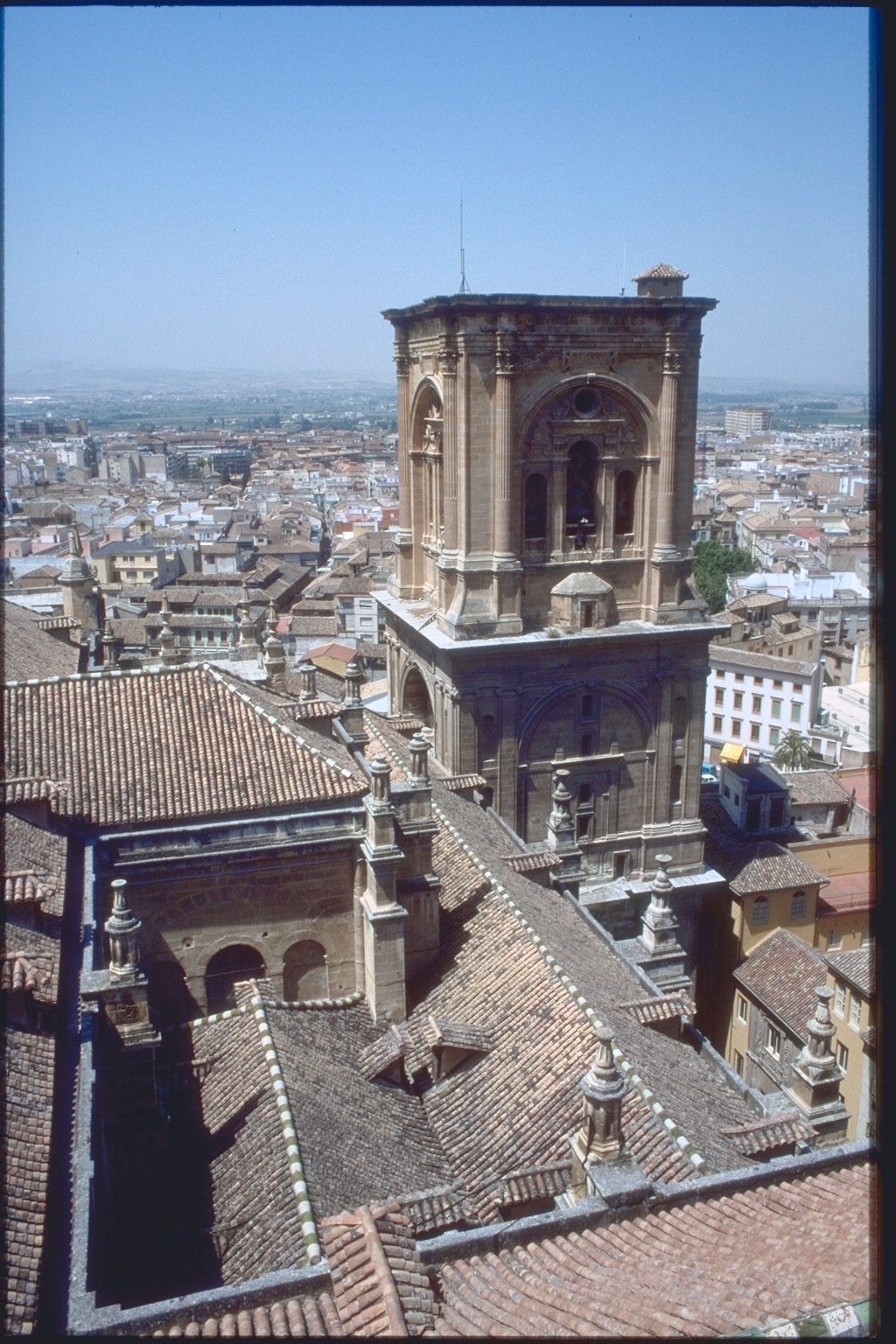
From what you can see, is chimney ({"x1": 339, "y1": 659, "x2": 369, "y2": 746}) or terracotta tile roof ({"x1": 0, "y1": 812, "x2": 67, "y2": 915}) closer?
terracotta tile roof ({"x1": 0, "y1": 812, "x2": 67, "y2": 915})

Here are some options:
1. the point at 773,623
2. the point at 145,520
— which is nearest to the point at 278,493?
the point at 145,520

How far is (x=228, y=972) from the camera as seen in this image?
17.6m

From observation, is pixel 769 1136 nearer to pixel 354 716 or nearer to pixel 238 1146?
pixel 238 1146

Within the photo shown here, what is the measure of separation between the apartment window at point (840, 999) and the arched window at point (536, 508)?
16.2 metres

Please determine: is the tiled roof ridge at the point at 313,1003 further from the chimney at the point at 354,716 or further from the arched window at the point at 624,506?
the arched window at the point at 624,506

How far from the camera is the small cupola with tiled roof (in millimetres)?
26078

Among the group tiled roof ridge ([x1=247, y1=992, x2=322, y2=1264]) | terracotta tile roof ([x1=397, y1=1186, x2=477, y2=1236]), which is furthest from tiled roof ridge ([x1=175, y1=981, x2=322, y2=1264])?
terracotta tile roof ([x1=397, y1=1186, x2=477, y2=1236])

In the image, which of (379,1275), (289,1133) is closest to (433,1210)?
(289,1133)

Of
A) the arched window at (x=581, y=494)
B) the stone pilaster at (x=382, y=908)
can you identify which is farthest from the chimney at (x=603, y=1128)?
the arched window at (x=581, y=494)

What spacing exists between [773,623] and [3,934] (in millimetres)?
68502

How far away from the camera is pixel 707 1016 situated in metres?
34.2

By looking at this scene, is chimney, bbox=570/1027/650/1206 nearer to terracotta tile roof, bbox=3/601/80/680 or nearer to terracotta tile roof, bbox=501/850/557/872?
terracotta tile roof, bbox=501/850/557/872

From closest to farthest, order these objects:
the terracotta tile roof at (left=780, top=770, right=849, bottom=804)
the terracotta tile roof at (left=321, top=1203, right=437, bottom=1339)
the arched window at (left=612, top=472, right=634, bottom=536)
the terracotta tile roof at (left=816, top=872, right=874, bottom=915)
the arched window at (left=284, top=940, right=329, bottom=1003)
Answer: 1. the terracotta tile roof at (left=321, top=1203, right=437, bottom=1339)
2. the arched window at (left=284, top=940, right=329, bottom=1003)
3. the arched window at (left=612, top=472, right=634, bottom=536)
4. the terracotta tile roof at (left=816, top=872, right=874, bottom=915)
5. the terracotta tile roof at (left=780, top=770, right=849, bottom=804)

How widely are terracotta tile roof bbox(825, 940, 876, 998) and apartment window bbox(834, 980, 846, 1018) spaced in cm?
48
